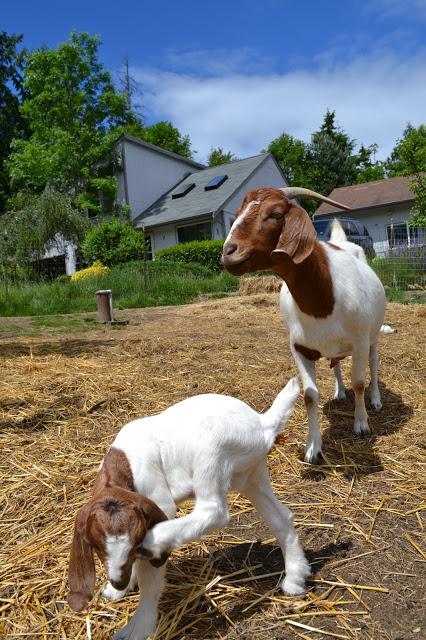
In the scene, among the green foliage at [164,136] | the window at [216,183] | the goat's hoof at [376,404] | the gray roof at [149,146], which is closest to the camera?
the goat's hoof at [376,404]

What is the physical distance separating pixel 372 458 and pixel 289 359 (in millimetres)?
2533

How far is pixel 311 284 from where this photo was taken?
10.7 ft

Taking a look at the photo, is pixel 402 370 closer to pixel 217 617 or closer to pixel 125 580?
pixel 217 617

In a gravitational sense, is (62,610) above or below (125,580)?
below

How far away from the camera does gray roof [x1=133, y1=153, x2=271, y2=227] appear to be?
1112 inches

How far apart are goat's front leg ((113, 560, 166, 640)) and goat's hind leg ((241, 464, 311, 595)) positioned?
0.49 metres

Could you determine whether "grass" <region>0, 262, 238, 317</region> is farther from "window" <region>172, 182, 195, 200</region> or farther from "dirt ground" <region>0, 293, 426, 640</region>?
"window" <region>172, 182, 195, 200</region>

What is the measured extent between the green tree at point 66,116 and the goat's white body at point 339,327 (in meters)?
29.1

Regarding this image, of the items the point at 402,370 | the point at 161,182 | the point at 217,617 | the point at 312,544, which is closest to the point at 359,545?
the point at 312,544

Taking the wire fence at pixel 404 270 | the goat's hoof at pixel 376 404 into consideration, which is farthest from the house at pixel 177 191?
the goat's hoof at pixel 376 404

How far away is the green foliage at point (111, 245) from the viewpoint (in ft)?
81.1

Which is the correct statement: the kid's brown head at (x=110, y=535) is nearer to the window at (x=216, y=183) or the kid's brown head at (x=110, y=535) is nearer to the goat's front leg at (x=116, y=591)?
the goat's front leg at (x=116, y=591)

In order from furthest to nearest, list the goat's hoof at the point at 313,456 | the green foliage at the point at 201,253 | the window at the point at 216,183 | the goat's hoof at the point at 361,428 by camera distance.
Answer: the window at the point at 216,183 < the green foliage at the point at 201,253 < the goat's hoof at the point at 361,428 < the goat's hoof at the point at 313,456

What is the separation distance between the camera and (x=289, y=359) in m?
5.88
